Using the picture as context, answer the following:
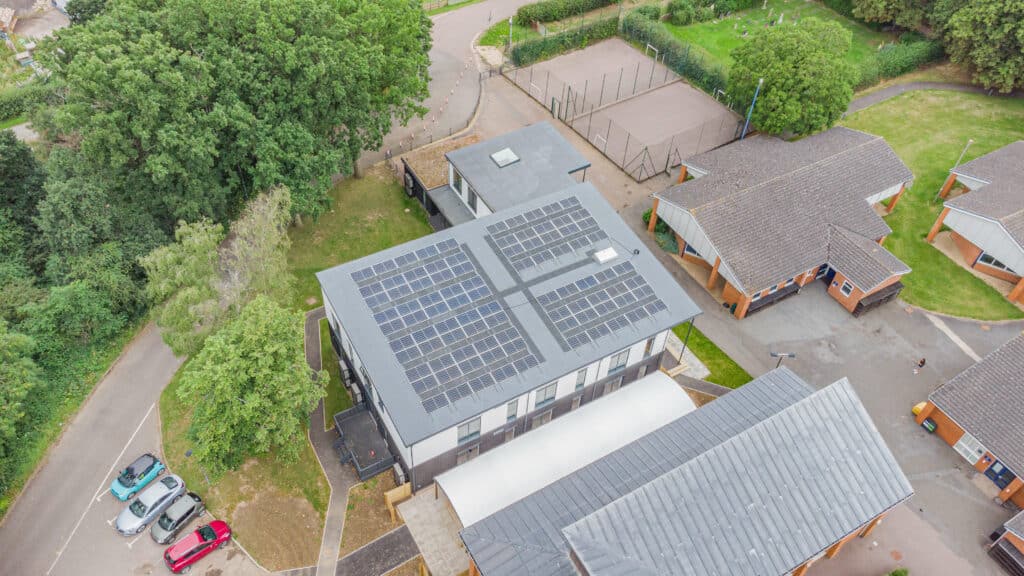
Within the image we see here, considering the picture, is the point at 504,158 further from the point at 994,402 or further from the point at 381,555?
the point at 994,402

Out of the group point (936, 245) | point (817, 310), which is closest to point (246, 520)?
point (817, 310)

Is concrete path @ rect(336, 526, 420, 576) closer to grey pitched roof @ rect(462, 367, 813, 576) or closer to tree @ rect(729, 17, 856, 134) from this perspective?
grey pitched roof @ rect(462, 367, 813, 576)

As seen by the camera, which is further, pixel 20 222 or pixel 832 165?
pixel 832 165

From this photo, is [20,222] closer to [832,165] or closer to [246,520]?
[246,520]

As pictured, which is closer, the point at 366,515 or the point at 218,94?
the point at 366,515

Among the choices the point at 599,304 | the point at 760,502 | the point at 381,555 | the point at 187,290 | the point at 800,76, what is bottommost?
the point at 381,555

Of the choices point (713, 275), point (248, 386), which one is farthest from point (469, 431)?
point (713, 275)

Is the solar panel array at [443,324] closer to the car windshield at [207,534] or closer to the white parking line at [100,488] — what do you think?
the car windshield at [207,534]
